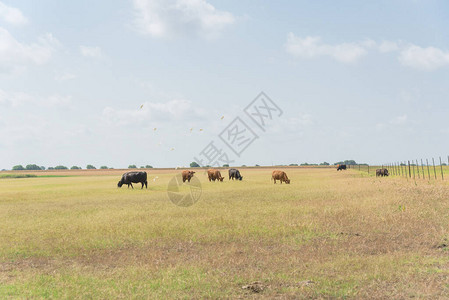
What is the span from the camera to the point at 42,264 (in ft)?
37.1

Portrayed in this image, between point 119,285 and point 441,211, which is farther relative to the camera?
point 441,211

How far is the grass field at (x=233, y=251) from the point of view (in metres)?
8.45

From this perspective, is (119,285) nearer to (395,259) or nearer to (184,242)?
(184,242)

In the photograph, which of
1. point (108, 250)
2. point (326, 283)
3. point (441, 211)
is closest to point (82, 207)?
point (108, 250)

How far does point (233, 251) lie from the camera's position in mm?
11781

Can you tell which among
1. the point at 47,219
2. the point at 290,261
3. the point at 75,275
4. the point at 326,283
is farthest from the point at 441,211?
the point at 47,219

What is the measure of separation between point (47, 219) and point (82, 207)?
4.22 metres

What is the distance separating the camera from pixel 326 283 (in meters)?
8.61

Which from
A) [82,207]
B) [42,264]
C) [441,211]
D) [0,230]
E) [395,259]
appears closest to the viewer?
[395,259]

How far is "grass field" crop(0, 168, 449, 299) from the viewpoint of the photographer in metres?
8.45

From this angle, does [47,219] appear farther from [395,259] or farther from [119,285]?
[395,259]

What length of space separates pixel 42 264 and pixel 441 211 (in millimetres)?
17032

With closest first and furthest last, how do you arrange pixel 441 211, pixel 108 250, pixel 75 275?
1. pixel 75 275
2. pixel 108 250
3. pixel 441 211

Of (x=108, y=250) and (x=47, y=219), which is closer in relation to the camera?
(x=108, y=250)
